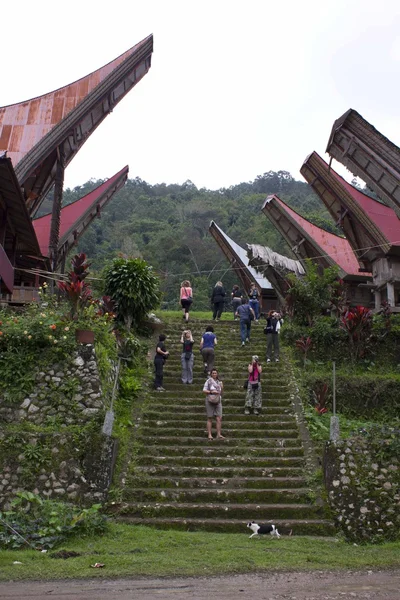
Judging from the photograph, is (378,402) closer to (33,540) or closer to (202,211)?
(33,540)

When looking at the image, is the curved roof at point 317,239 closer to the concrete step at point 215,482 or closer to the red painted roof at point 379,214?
the red painted roof at point 379,214

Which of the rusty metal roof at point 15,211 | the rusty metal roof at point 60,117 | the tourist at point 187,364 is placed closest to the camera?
the tourist at point 187,364

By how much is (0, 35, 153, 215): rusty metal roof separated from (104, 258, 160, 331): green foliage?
13.4 feet

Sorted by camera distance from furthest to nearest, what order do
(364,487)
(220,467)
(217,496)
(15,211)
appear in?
1. (15,211)
2. (220,467)
3. (217,496)
4. (364,487)

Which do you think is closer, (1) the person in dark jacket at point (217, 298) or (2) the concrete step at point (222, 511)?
(2) the concrete step at point (222, 511)

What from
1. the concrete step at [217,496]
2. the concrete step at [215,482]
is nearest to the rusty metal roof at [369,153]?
the concrete step at [215,482]

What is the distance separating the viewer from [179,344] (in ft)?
53.1

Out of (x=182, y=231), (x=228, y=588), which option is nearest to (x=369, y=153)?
(x=228, y=588)

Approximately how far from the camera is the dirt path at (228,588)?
20.8 feet

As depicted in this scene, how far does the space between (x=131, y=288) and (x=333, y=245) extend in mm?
8654

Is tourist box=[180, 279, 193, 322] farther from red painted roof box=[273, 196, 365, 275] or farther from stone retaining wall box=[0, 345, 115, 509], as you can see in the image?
stone retaining wall box=[0, 345, 115, 509]

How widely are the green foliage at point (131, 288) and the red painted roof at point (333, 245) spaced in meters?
7.06

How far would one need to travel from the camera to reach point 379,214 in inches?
757

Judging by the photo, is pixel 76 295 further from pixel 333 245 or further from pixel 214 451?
pixel 333 245
